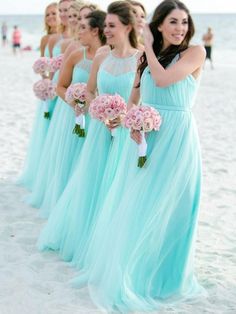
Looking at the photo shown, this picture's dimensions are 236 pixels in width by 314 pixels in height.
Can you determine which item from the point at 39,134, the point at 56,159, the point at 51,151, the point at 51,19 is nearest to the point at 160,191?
the point at 56,159

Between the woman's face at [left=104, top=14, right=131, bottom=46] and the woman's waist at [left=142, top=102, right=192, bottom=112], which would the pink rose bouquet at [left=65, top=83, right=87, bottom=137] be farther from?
the woman's waist at [left=142, top=102, right=192, bottom=112]

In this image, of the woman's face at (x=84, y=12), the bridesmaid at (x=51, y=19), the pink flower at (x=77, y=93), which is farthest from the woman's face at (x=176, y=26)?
the bridesmaid at (x=51, y=19)

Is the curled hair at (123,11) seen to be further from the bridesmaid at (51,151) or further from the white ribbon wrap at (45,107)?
the white ribbon wrap at (45,107)

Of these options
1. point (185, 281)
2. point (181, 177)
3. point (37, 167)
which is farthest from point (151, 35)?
point (37, 167)

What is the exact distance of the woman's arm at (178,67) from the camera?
4.42 m

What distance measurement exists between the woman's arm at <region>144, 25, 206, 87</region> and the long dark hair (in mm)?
76

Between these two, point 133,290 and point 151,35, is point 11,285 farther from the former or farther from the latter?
point 151,35

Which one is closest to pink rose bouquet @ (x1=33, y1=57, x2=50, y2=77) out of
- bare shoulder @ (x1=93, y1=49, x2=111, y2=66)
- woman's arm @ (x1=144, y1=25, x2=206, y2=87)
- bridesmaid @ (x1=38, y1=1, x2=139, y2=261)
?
bridesmaid @ (x1=38, y1=1, x2=139, y2=261)

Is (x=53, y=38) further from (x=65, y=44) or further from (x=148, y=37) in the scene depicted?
(x=148, y=37)

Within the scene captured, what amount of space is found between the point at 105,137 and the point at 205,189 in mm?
3258

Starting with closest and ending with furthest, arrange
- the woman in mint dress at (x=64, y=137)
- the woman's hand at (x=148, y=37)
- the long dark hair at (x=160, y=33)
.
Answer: the long dark hair at (x=160, y=33) → the woman's hand at (x=148, y=37) → the woman in mint dress at (x=64, y=137)

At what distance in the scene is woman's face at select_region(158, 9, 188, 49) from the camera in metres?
4.47

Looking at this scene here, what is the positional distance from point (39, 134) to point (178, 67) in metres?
4.10

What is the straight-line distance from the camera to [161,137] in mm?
4621
